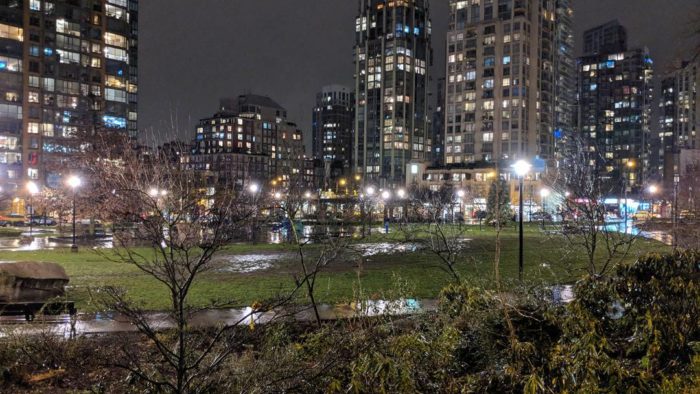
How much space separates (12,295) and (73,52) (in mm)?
119396

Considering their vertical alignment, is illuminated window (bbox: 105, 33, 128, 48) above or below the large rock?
above

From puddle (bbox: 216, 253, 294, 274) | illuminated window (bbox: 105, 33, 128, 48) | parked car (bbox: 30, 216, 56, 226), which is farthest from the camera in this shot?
illuminated window (bbox: 105, 33, 128, 48)

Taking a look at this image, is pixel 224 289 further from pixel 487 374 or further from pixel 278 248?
pixel 278 248

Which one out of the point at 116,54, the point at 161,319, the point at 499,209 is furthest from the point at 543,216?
the point at 116,54

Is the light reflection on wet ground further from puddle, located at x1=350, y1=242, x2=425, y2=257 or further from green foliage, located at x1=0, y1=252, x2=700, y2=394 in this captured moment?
puddle, located at x1=350, y1=242, x2=425, y2=257

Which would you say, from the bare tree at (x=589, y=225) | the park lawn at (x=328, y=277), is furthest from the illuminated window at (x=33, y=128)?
the bare tree at (x=589, y=225)

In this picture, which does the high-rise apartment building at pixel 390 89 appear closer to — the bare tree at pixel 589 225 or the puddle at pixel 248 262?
the bare tree at pixel 589 225

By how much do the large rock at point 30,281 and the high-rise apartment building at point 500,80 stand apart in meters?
124

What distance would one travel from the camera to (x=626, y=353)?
6.50 meters

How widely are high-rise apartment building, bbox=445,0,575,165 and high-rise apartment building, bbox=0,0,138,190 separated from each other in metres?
84.9

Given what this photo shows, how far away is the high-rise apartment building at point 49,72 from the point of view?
105688 mm

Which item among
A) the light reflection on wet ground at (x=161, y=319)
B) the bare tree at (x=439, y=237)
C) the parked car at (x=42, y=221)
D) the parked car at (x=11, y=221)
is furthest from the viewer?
the parked car at (x=11, y=221)

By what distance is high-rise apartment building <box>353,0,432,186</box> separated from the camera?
186 metres

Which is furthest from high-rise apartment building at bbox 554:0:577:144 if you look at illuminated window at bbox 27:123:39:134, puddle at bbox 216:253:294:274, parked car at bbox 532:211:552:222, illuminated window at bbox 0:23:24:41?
puddle at bbox 216:253:294:274
